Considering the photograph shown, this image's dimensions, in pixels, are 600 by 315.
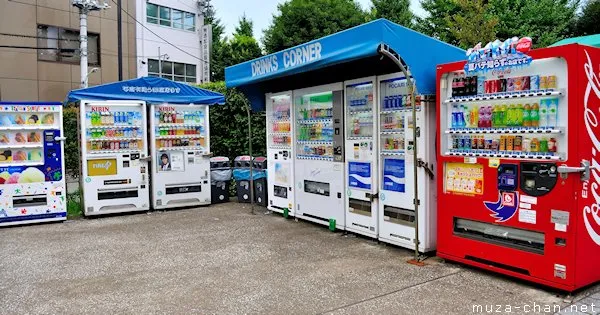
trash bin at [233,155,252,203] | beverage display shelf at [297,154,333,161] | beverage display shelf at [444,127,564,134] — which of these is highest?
beverage display shelf at [444,127,564,134]

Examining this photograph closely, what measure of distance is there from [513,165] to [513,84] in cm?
84

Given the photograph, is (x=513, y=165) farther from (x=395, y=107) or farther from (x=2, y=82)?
(x=2, y=82)

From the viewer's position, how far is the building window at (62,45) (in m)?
20.9

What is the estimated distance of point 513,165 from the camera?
183 inches

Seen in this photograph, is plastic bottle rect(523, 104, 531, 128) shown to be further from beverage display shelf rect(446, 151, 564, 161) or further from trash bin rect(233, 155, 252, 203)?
trash bin rect(233, 155, 252, 203)

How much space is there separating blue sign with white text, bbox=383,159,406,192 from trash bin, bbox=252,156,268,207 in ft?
12.5

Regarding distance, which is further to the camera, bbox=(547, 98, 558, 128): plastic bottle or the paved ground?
bbox=(547, 98, 558, 128): plastic bottle

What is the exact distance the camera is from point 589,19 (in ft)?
51.1

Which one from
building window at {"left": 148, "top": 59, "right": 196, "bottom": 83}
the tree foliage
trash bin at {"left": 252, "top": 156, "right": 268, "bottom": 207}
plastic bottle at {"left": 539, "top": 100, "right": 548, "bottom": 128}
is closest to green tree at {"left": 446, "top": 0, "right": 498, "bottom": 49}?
the tree foliage

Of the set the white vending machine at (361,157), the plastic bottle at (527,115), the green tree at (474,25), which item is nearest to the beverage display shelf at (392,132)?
the white vending machine at (361,157)

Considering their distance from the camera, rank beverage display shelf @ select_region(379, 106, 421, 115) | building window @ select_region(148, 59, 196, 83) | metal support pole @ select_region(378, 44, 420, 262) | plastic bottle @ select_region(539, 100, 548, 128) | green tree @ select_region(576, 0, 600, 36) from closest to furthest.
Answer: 1. plastic bottle @ select_region(539, 100, 548, 128)
2. metal support pole @ select_region(378, 44, 420, 262)
3. beverage display shelf @ select_region(379, 106, 421, 115)
4. green tree @ select_region(576, 0, 600, 36)
5. building window @ select_region(148, 59, 196, 83)

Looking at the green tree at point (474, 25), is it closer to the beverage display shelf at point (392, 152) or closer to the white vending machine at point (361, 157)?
the white vending machine at point (361, 157)

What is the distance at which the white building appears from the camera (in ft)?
80.5

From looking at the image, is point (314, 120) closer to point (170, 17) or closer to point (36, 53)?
point (36, 53)
